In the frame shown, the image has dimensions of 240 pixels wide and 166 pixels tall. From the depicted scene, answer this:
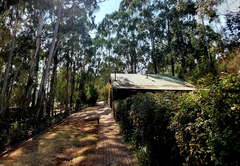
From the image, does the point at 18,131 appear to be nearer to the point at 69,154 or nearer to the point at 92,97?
the point at 69,154

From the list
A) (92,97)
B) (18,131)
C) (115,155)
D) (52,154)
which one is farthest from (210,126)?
(92,97)

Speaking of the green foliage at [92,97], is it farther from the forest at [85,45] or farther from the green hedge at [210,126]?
the green hedge at [210,126]

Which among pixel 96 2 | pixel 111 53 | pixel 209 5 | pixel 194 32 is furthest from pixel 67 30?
pixel 111 53

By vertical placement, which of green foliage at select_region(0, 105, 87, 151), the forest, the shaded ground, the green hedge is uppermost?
the forest

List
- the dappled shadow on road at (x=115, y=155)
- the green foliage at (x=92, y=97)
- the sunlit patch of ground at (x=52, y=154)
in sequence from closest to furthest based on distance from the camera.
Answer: the dappled shadow on road at (x=115, y=155) < the sunlit patch of ground at (x=52, y=154) < the green foliage at (x=92, y=97)

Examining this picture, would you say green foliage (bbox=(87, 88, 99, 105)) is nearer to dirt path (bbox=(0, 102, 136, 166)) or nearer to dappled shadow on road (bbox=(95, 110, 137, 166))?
dirt path (bbox=(0, 102, 136, 166))

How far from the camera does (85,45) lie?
22438 millimetres

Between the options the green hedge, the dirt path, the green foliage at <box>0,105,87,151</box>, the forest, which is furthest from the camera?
the forest

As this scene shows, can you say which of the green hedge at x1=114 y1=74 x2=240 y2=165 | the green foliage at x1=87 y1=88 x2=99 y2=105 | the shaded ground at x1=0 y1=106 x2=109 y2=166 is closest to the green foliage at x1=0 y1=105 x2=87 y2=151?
the shaded ground at x1=0 y1=106 x2=109 y2=166

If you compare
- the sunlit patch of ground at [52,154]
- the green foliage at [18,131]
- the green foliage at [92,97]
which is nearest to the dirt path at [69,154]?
the sunlit patch of ground at [52,154]

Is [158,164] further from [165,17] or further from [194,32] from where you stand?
[165,17]

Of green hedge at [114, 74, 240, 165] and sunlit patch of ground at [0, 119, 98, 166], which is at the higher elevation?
green hedge at [114, 74, 240, 165]

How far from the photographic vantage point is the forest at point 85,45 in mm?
11375

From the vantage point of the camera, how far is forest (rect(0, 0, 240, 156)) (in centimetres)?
1138
